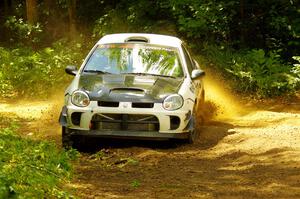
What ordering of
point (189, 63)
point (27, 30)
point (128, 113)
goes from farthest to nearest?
A: point (27, 30)
point (189, 63)
point (128, 113)

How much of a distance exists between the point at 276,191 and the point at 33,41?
15343mm

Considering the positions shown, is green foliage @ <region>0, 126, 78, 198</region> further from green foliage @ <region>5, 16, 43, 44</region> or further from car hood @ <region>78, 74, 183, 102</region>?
green foliage @ <region>5, 16, 43, 44</region>

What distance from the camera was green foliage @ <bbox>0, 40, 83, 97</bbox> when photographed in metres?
14.5

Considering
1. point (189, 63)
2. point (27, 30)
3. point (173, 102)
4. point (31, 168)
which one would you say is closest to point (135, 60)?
point (189, 63)

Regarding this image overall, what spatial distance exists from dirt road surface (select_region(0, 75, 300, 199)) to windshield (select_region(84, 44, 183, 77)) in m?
1.23

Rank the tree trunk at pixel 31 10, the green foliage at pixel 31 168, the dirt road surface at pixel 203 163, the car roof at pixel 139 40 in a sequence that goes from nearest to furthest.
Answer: the green foliage at pixel 31 168 → the dirt road surface at pixel 203 163 → the car roof at pixel 139 40 → the tree trunk at pixel 31 10

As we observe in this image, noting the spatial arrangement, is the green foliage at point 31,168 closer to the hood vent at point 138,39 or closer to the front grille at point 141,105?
the front grille at point 141,105

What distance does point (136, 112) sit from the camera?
8055 mm

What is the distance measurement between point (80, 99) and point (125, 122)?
79 centimetres

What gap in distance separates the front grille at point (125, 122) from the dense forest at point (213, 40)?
20.5ft

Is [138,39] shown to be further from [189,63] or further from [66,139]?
[66,139]

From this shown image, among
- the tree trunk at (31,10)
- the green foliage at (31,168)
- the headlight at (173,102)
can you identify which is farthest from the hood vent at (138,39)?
the tree trunk at (31,10)

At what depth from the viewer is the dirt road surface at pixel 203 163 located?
6.19m

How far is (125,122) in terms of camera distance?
809 centimetres
